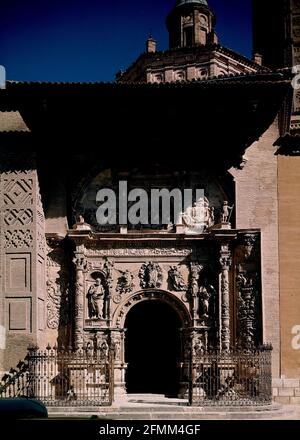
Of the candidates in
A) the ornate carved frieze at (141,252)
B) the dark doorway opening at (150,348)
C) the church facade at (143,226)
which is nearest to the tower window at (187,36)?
the church facade at (143,226)

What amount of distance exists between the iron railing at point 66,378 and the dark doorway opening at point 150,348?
3159 millimetres

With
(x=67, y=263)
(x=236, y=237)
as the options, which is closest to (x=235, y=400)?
(x=236, y=237)

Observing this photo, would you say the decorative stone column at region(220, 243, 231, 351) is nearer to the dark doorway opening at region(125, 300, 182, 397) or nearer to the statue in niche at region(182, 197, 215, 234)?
the statue in niche at region(182, 197, 215, 234)

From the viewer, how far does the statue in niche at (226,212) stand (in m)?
16.9

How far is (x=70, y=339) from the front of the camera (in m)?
16.8

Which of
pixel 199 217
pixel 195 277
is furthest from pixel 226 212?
pixel 195 277

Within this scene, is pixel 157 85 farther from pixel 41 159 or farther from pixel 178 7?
pixel 178 7

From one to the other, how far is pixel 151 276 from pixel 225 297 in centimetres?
160

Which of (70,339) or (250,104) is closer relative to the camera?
(250,104)

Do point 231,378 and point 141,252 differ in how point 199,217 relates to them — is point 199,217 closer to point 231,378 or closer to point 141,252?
point 141,252

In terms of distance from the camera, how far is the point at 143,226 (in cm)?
1723

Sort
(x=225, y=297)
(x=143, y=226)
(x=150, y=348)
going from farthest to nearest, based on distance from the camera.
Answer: (x=150, y=348) → (x=143, y=226) → (x=225, y=297)

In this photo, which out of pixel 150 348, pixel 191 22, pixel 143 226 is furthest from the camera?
pixel 191 22

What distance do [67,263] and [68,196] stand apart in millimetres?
1432
